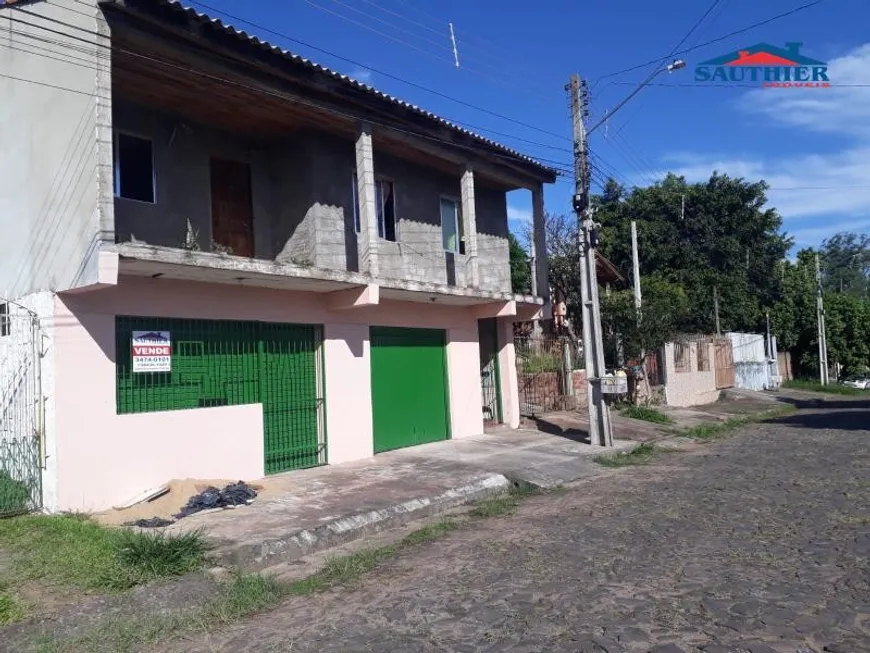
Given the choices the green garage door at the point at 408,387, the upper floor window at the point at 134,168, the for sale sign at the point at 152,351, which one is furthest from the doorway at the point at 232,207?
the green garage door at the point at 408,387

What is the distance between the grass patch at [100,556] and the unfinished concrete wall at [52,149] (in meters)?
2.74

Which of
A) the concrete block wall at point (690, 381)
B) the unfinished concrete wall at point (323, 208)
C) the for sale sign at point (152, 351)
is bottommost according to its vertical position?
the concrete block wall at point (690, 381)

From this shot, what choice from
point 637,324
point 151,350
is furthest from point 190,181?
point 637,324

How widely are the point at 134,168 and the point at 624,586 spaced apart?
8486 millimetres

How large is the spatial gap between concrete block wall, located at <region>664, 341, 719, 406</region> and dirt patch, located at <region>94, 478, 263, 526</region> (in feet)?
52.7

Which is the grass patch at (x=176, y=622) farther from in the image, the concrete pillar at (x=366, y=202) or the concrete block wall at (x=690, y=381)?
the concrete block wall at (x=690, y=381)

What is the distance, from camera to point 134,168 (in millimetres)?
10133

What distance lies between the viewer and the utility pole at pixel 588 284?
46.1 ft

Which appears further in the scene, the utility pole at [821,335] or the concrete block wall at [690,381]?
the utility pole at [821,335]

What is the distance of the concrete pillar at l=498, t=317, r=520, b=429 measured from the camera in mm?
16250

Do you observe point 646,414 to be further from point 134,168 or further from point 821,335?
point 821,335

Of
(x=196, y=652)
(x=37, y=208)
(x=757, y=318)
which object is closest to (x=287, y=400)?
(x=37, y=208)

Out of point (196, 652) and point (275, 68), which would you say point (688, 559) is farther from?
point (275, 68)

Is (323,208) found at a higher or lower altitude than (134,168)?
lower
